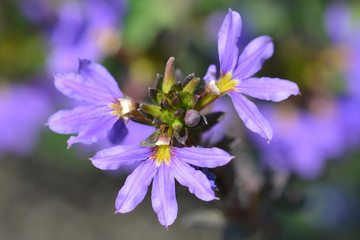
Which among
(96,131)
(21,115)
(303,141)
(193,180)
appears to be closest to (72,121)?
(96,131)

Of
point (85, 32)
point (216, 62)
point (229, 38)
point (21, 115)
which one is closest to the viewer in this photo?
point (229, 38)

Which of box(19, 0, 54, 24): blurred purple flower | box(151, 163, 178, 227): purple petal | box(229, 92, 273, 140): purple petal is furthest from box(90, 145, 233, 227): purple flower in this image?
box(19, 0, 54, 24): blurred purple flower

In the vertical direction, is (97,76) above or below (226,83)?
above

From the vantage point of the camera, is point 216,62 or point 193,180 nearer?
point 193,180

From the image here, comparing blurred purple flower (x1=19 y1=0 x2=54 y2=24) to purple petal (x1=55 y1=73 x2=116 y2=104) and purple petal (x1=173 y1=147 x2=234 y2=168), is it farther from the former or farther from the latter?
purple petal (x1=173 y1=147 x2=234 y2=168)

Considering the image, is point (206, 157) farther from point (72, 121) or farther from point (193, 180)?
point (72, 121)

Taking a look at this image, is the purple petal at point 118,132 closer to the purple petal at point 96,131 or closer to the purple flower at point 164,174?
the purple petal at point 96,131
